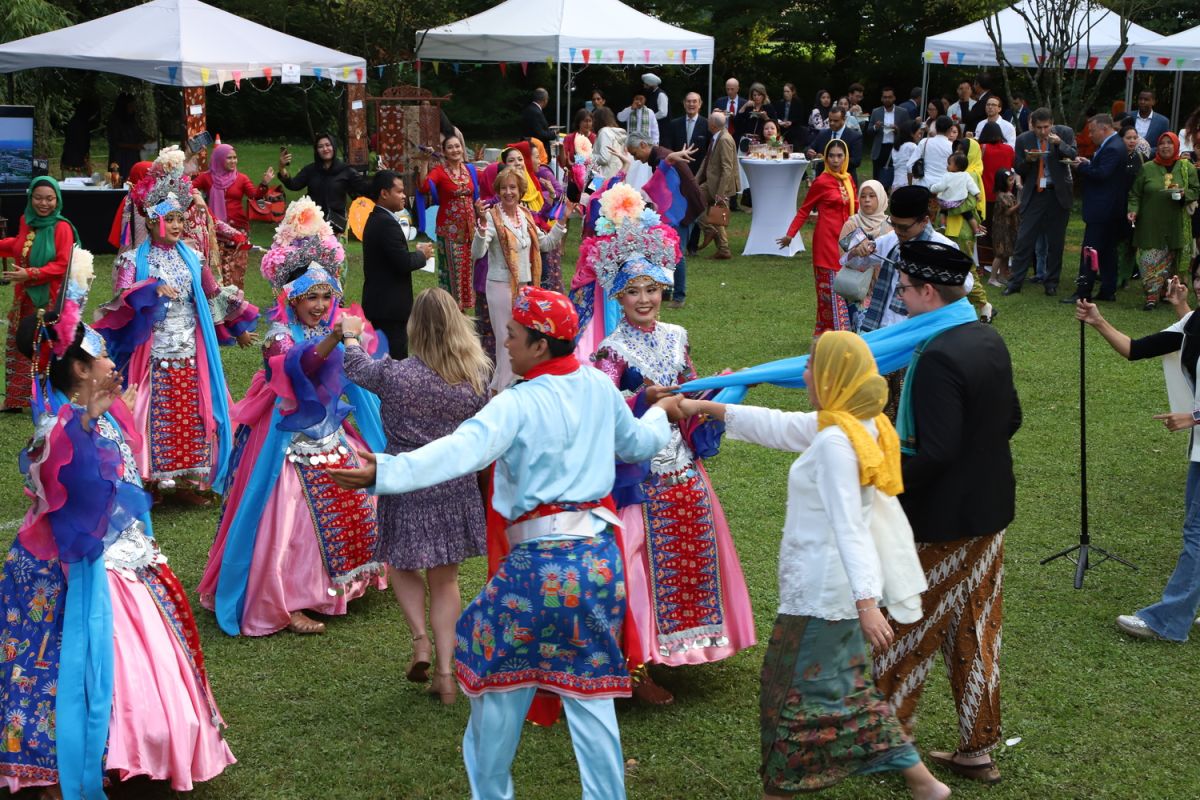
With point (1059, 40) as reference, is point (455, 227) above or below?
below

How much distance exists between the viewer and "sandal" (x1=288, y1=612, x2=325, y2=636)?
6.10m

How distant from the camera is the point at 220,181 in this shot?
15.7 metres

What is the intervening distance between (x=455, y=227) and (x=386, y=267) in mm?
2868

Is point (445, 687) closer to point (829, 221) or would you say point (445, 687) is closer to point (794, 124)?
point (829, 221)

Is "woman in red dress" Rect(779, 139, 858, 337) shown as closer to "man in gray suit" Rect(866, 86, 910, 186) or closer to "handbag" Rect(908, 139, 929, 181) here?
"handbag" Rect(908, 139, 929, 181)

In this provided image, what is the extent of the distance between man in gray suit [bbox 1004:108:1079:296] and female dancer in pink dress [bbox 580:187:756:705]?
10.1m

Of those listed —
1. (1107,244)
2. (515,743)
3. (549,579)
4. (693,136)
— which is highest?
(693,136)

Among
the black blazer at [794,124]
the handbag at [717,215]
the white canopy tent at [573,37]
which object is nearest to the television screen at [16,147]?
the white canopy tent at [573,37]

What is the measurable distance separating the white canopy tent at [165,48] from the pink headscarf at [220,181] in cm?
145

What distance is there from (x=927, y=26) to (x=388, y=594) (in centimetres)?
2844

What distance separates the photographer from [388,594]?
6629 mm

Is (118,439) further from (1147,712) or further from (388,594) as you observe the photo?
(1147,712)

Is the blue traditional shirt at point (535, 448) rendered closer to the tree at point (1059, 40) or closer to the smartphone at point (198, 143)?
the smartphone at point (198, 143)

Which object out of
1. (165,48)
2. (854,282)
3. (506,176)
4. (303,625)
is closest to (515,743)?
(303,625)
